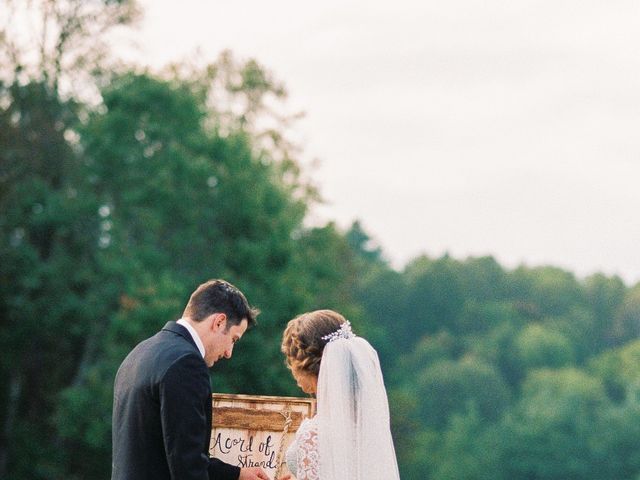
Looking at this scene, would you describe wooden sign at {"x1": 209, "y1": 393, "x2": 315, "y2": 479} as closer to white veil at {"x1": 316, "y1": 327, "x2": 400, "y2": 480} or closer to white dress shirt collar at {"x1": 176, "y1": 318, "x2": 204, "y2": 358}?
white veil at {"x1": 316, "y1": 327, "x2": 400, "y2": 480}

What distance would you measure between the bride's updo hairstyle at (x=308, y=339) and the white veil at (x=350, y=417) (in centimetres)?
5

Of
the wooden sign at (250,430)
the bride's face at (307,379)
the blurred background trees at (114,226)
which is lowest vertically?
the wooden sign at (250,430)

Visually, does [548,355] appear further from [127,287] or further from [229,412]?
[229,412]

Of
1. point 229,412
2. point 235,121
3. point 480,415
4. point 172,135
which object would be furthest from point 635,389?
point 229,412

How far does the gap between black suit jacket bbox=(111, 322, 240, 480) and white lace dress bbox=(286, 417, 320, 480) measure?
0.50 metres

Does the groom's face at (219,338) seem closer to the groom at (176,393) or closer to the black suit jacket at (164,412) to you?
the groom at (176,393)

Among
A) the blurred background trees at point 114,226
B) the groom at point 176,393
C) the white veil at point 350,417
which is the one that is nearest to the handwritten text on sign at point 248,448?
the white veil at point 350,417

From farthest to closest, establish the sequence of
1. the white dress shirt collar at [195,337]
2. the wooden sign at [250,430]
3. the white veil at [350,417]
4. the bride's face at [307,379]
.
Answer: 1. the wooden sign at [250,430]
2. the bride's face at [307,379]
3. the white veil at [350,417]
4. the white dress shirt collar at [195,337]

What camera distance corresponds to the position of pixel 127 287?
25.6 m

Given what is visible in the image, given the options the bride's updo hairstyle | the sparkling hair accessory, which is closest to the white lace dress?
the bride's updo hairstyle

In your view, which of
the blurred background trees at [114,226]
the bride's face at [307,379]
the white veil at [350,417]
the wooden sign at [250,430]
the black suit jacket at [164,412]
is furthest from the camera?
the blurred background trees at [114,226]

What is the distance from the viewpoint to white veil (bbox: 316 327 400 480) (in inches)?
215

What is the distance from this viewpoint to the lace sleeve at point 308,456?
5461mm

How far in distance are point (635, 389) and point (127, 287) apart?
4521 centimetres
